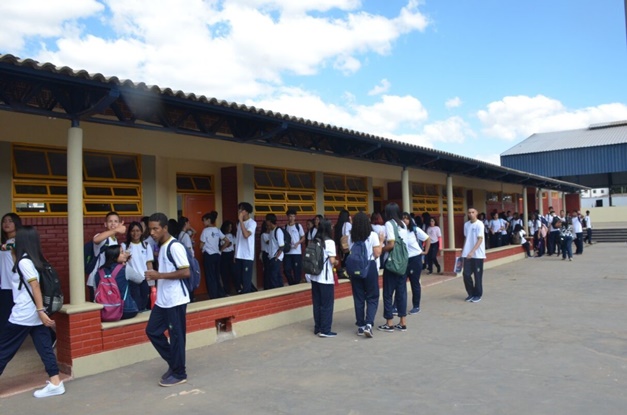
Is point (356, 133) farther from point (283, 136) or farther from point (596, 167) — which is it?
point (596, 167)

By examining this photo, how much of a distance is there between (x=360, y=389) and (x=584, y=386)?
2050 mm

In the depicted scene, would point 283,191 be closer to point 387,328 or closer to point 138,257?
point 387,328

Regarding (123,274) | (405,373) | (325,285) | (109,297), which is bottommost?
(405,373)

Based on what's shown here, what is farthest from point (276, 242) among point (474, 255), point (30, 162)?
point (30, 162)

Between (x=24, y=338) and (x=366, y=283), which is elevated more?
(x=366, y=283)

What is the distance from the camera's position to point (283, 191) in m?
11.0

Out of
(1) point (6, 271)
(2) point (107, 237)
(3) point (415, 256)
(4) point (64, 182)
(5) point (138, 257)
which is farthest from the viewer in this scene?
(3) point (415, 256)

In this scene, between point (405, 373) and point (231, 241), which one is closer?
point (405, 373)

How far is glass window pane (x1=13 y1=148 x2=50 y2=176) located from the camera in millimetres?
6938

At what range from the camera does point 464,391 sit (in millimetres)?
4707

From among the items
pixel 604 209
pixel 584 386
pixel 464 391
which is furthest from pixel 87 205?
pixel 604 209

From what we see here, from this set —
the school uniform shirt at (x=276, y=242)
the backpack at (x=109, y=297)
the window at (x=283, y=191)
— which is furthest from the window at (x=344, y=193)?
the backpack at (x=109, y=297)

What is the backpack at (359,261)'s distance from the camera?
6906 millimetres

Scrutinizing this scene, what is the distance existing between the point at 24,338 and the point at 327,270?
3640 millimetres
